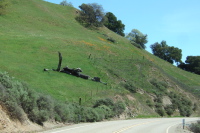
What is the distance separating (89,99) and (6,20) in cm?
4538

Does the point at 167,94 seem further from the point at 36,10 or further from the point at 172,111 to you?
→ the point at 36,10

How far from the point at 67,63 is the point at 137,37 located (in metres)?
85.0

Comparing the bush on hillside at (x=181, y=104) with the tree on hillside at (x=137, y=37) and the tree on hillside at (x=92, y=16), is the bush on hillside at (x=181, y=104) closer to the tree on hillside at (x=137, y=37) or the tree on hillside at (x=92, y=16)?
the tree on hillside at (x=92, y=16)

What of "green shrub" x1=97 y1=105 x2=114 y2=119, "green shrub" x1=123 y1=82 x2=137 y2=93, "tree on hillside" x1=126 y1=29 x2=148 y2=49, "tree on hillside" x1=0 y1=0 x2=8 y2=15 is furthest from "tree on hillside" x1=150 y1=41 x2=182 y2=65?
"green shrub" x1=97 y1=105 x2=114 y2=119

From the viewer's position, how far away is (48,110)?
70.0 feet

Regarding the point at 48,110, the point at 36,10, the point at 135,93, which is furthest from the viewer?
the point at 36,10

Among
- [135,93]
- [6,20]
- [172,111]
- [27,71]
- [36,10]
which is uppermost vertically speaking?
[36,10]

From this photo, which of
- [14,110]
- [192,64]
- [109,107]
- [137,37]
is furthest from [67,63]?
[192,64]

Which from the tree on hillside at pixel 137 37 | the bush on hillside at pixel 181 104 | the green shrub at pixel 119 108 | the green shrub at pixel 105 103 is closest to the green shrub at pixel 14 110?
the green shrub at pixel 105 103

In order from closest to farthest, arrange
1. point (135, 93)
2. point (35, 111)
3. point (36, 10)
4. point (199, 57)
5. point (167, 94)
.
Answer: point (35, 111) → point (135, 93) → point (167, 94) → point (36, 10) → point (199, 57)

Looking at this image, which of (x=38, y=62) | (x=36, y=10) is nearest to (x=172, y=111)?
(x=38, y=62)

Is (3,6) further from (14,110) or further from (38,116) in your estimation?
(14,110)

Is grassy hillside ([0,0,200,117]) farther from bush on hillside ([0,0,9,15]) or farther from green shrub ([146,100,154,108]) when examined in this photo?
bush on hillside ([0,0,9,15])

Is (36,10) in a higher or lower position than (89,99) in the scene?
higher
